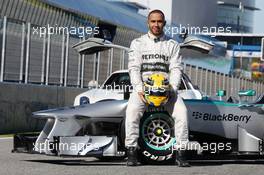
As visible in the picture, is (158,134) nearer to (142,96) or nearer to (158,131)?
(158,131)

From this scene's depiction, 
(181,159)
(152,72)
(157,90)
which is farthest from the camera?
(152,72)

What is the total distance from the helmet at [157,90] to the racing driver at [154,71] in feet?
0.23

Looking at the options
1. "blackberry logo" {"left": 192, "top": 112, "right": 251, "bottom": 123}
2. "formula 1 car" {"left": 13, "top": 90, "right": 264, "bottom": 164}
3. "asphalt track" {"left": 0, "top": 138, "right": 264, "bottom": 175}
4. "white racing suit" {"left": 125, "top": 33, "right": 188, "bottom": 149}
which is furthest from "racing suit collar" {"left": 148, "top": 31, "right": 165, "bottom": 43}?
"asphalt track" {"left": 0, "top": 138, "right": 264, "bottom": 175}

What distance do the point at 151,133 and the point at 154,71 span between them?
2.29 feet

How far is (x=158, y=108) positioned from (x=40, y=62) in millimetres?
10975

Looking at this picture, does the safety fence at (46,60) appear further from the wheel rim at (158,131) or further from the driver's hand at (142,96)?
the driver's hand at (142,96)

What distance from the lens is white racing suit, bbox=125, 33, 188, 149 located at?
9688mm

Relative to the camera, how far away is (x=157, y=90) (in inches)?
377

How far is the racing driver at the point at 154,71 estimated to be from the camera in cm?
968
